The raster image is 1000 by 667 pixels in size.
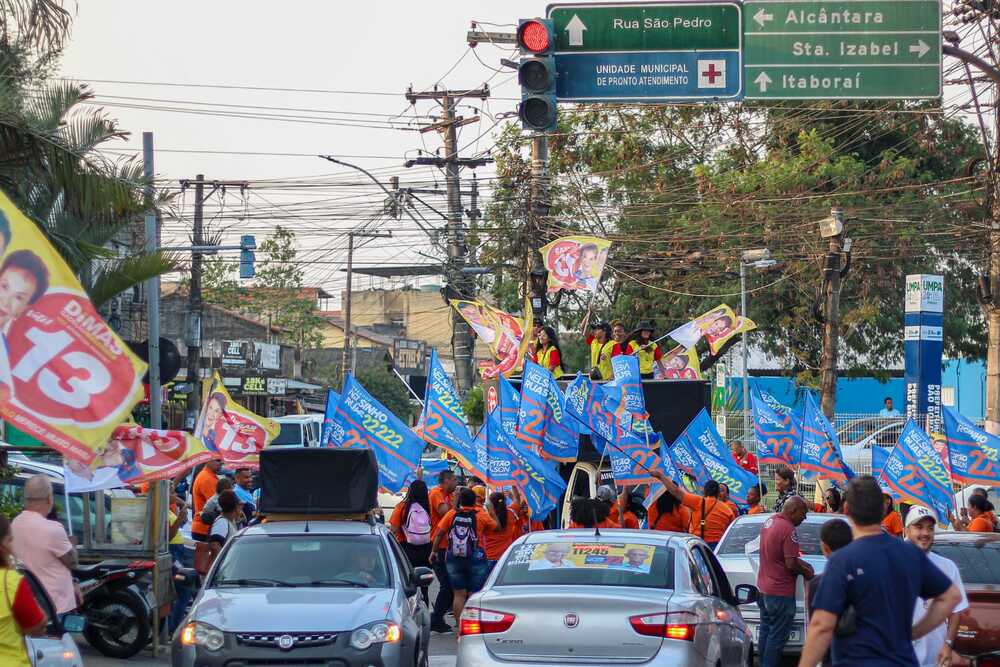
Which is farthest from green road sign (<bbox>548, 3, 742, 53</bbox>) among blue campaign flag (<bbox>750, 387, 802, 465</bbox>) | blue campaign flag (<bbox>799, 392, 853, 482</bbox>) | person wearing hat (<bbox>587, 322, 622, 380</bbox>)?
person wearing hat (<bbox>587, 322, 622, 380</bbox>)

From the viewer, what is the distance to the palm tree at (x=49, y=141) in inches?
504

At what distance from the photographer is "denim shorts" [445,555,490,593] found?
15.2 metres

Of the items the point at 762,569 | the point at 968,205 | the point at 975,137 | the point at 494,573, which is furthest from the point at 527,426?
the point at 975,137

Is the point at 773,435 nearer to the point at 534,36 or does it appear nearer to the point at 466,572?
the point at 466,572

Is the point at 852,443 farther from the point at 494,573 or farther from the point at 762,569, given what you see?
the point at 494,573

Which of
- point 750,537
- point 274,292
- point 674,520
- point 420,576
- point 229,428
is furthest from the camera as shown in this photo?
point 274,292

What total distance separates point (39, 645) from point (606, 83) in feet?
24.6

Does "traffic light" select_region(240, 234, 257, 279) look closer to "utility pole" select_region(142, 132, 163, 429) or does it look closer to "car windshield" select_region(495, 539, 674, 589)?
"utility pole" select_region(142, 132, 163, 429)

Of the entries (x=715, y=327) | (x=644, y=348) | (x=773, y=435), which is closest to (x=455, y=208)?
(x=715, y=327)

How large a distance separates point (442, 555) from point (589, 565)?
271 inches

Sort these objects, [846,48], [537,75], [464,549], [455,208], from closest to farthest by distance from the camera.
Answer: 1. [537,75]
2. [846,48]
3. [464,549]
4. [455,208]

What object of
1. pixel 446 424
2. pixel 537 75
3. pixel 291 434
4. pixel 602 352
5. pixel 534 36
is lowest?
pixel 291 434

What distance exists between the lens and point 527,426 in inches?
661

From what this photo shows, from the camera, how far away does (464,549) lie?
1511cm
